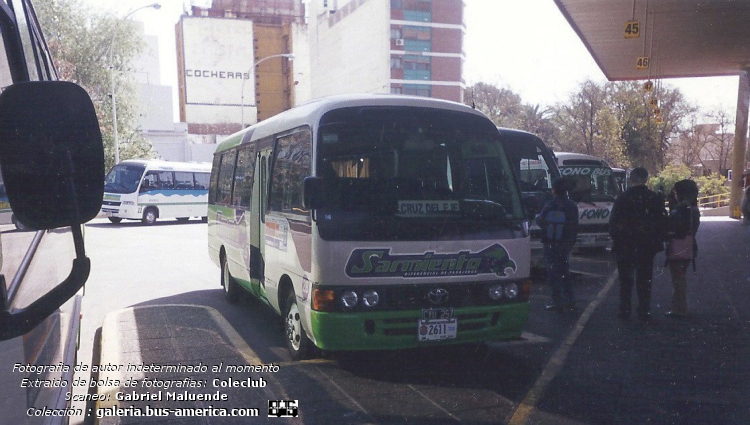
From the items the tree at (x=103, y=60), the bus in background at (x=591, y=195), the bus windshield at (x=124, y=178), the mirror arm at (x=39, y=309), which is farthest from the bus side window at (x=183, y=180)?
the mirror arm at (x=39, y=309)

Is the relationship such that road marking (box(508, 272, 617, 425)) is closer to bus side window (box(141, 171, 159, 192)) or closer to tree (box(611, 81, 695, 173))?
bus side window (box(141, 171, 159, 192))

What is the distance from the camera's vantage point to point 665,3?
1750 cm

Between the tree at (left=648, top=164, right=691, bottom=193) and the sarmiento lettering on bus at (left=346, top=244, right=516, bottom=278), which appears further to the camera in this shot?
the tree at (left=648, top=164, right=691, bottom=193)

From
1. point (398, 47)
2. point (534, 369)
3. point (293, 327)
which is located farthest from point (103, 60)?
point (534, 369)

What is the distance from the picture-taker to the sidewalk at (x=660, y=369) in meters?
4.72

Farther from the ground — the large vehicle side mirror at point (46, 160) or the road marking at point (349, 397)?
the large vehicle side mirror at point (46, 160)

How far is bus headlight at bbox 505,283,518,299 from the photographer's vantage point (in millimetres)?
5672

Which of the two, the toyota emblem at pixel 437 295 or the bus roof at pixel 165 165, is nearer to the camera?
the toyota emblem at pixel 437 295

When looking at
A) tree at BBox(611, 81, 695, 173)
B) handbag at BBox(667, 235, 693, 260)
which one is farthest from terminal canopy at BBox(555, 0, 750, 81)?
handbag at BBox(667, 235, 693, 260)

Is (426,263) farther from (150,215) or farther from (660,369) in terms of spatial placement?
(150,215)

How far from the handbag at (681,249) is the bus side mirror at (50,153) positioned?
24.3 feet

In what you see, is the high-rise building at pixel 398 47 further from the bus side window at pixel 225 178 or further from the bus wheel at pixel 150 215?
the bus side window at pixel 225 178

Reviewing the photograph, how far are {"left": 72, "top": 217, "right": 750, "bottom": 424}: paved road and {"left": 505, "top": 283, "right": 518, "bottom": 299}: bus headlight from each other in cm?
72

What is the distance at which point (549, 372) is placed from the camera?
5.71m
